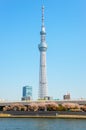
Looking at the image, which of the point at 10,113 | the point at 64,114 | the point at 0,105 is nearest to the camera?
the point at 64,114

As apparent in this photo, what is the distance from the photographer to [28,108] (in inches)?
6176

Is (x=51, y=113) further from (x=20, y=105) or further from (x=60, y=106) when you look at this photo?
(x=20, y=105)

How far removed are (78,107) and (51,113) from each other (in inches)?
694

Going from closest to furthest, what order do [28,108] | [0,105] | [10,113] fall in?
[10,113] < [28,108] < [0,105]
